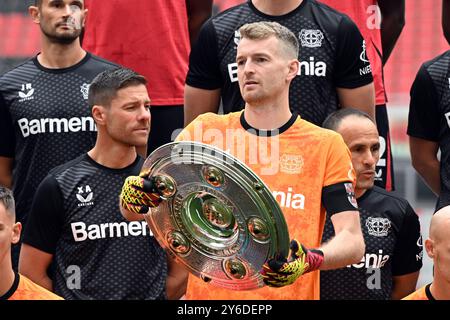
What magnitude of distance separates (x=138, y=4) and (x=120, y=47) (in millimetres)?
272

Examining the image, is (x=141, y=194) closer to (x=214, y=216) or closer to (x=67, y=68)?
(x=214, y=216)

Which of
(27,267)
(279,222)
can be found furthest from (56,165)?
(279,222)

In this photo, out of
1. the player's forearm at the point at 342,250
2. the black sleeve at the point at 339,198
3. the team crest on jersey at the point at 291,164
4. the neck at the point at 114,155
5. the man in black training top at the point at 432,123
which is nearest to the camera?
the player's forearm at the point at 342,250

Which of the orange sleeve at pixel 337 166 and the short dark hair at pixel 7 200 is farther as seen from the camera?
the short dark hair at pixel 7 200

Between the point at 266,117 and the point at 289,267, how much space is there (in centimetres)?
107

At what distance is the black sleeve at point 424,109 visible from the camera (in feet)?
22.4

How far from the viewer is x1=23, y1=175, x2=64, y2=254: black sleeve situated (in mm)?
6188

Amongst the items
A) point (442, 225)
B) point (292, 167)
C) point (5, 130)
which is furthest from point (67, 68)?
point (442, 225)

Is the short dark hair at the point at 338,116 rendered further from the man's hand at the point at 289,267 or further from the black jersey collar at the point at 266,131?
the man's hand at the point at 289,267

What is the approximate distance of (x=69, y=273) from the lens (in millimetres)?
6148

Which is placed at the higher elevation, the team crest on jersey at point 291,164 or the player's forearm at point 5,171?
the team crest on jersey at point 291,164

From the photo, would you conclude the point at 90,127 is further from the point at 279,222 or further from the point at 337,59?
the point at 279,222

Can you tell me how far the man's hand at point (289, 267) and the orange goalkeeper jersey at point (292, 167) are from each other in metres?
0.59

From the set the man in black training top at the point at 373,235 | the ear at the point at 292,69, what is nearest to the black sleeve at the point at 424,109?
the man in black training top at the point at 373,235
